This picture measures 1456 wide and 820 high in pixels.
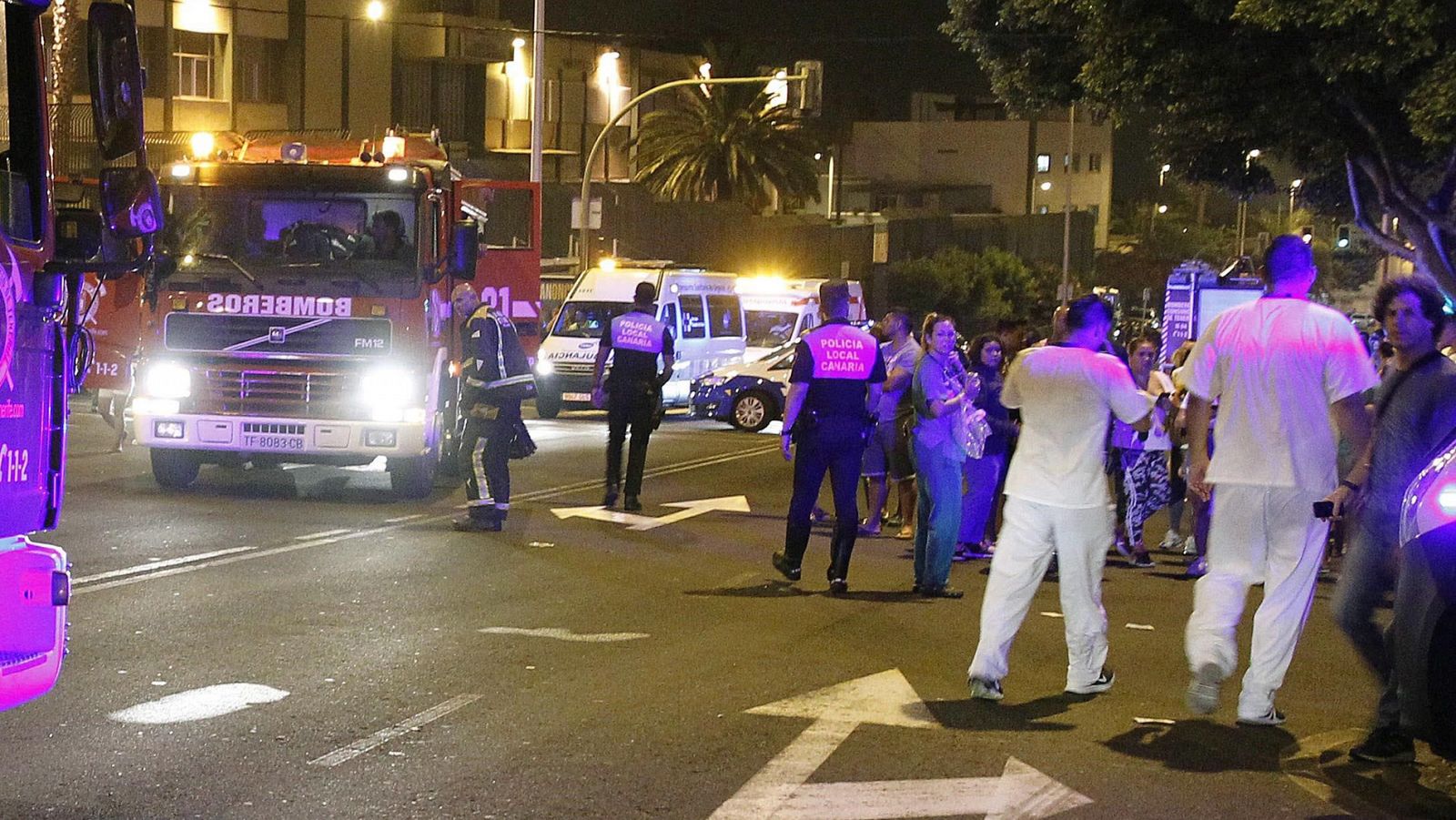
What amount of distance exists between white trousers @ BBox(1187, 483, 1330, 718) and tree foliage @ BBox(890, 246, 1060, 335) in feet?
160

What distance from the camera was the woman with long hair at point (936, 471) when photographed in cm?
1023

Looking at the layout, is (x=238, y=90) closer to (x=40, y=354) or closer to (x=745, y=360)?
(x=745, y=360)

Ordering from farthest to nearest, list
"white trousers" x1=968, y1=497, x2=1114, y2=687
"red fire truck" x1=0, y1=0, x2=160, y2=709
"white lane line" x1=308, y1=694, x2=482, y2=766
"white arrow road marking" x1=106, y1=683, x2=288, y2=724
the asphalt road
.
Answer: "white trousers" x1=968, y1=497, x2=1114, y2=687, "white arrow road marking" x1=106, y1=683, x2=288, y2=724, "white lane line" x1=308, y1=694, x2=482, y2=766, the asphalt road, "red fire truck" x1=0, y1=0, x2=160, y2=709

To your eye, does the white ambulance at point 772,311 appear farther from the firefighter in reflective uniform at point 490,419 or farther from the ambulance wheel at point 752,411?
the firefighter in reflective uniform at point 490,419

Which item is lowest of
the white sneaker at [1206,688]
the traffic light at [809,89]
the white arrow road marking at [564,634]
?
the white arrow road marking at [564,634]

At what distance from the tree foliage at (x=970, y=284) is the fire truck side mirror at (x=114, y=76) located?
1977 inches

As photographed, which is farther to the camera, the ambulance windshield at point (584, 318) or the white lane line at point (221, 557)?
the ambulance windshield at point (584, 318)

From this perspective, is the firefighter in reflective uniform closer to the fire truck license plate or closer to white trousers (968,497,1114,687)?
the fire truck license plate

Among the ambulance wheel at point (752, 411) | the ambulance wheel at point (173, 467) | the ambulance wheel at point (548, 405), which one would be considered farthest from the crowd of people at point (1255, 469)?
the ambulance wheel at point (548, 405)

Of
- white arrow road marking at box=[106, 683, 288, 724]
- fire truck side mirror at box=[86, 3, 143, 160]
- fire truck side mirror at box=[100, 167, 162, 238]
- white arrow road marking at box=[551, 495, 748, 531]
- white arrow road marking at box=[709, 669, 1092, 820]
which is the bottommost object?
white arrow road marking at box=[551, 495, 748, 531]

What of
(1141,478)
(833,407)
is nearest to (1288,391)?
(833,407)

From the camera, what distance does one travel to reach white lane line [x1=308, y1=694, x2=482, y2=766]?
632 cm

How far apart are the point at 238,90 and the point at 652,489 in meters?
27.9

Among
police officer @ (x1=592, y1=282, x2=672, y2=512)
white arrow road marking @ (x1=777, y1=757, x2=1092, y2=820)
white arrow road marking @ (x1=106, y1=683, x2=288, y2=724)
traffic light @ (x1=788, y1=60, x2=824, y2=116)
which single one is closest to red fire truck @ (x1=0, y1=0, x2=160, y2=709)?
white arrow road marking @ (x1=106, y1=683, x2=288, y2=724)
